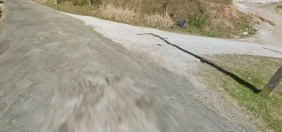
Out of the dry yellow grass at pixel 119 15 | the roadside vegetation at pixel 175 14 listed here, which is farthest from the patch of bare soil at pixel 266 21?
the dry yellow grass at pixel 119 15

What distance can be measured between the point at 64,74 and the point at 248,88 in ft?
15.9

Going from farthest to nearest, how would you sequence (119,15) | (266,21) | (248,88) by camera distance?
(266,21), (119,15), (248,88)

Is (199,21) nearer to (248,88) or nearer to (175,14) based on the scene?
(175,14)

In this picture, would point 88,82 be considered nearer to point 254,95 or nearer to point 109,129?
point 109,129

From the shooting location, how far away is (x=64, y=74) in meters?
3.38

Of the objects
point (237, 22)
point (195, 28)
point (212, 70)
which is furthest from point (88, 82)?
point (237, 22)

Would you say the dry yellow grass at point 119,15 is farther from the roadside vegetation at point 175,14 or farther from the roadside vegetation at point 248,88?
the roadside vegetation at point 248,88

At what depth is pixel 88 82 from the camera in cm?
311

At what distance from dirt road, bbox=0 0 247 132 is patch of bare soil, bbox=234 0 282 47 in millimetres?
10676

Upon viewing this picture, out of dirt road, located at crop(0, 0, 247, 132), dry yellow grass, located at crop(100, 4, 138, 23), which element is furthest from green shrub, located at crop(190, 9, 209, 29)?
dirt road, located at crop(0, 0, 247, 132)

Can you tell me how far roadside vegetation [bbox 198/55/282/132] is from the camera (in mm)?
2475

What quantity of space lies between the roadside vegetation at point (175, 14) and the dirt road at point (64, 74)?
6.01 meters

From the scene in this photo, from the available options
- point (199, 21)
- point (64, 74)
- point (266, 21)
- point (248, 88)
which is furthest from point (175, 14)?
point (64, 74)

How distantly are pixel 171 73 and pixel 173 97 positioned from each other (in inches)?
41.6
